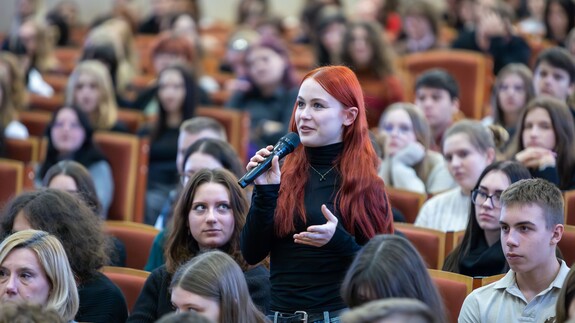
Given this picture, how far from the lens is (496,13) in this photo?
6.44 m

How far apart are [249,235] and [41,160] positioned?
9.91 feet

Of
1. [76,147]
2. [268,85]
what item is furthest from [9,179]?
[268,85]

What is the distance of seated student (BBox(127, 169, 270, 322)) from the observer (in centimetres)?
308

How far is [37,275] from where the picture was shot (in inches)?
111

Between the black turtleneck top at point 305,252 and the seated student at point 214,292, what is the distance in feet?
0.35

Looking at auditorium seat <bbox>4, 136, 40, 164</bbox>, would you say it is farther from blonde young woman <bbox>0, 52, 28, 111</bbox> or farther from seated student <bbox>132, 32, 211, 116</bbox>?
seated student <bbox>132, 32, 211, 116</bbox>

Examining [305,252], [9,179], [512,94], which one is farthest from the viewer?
[512,94]

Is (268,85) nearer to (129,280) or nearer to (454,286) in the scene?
(129,280)

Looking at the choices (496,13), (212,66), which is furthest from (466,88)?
(212,66)

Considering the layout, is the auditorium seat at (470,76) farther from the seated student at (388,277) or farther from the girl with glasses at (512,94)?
the seated student at (388,277)

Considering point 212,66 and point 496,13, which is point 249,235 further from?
point 212,66

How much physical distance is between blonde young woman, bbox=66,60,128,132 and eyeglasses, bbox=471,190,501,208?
9.67 feet

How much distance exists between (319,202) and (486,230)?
2.89 ft

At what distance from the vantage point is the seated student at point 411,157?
4.57 metres
